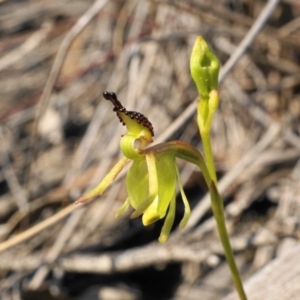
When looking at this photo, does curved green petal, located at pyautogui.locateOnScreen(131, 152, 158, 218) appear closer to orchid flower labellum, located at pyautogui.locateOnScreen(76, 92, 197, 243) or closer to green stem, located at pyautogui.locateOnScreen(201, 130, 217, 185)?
orchid flower labellum, located at pyautogui.locateOnScreen(76, 92, 197, 243)

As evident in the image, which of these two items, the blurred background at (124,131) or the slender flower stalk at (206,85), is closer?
the slender flower stalk at (206,85)

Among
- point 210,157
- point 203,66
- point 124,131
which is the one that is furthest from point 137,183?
point 124,131

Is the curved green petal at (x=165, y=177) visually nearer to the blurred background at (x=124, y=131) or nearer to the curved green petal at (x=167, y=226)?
the curved green petal at (x=167, y=226)

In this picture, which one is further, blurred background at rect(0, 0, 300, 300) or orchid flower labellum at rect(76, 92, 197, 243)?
blurred background at rect(0, 0, 300, 300)

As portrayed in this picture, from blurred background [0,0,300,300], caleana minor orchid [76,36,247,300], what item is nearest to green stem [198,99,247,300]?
caleana minor orchid [76,36,247,300]

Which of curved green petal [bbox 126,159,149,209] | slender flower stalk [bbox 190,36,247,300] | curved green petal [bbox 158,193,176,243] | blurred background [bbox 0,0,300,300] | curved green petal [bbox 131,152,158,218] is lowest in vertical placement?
curved green petal [bbox 158,193,176,243]

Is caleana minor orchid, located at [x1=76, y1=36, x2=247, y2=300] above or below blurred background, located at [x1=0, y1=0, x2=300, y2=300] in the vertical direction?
below

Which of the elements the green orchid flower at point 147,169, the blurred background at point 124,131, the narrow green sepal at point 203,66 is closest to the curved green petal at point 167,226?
the green orchid flower at point 147,169

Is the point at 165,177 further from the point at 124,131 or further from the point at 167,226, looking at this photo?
the point at 124,131
